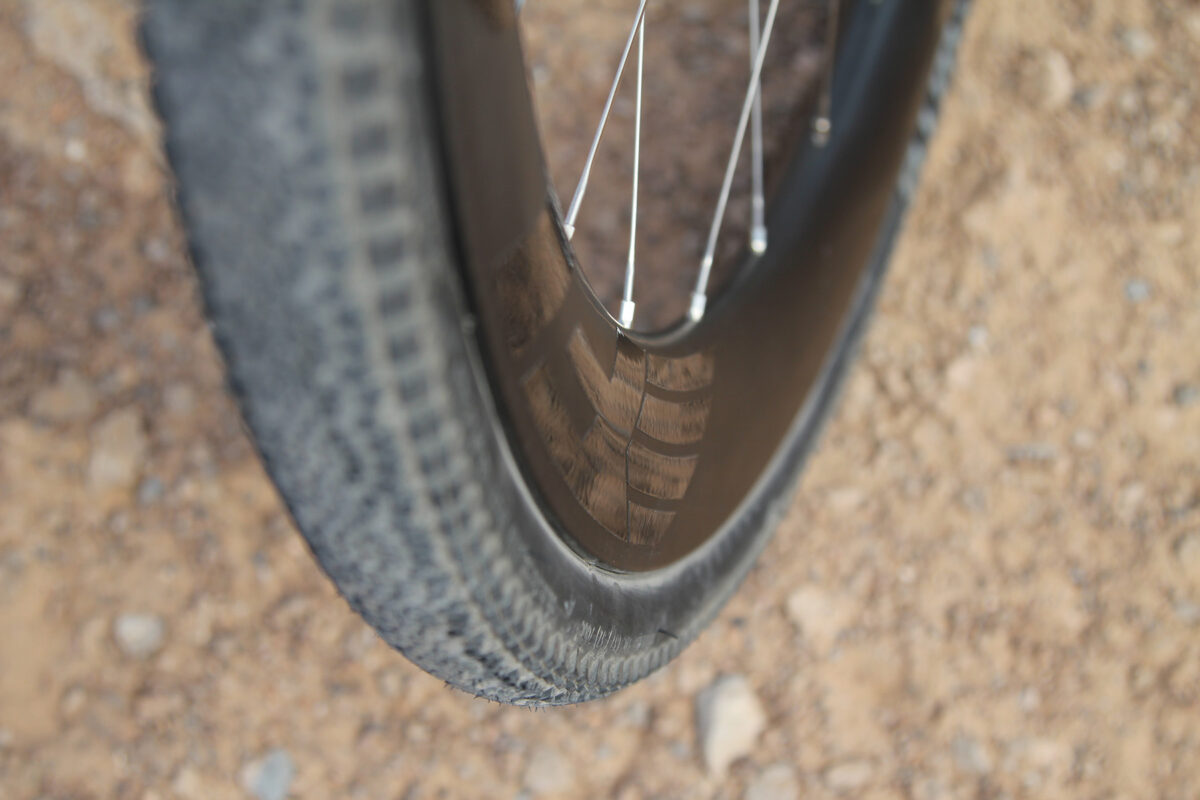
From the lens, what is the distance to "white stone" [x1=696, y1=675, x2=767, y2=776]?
3.22 ft

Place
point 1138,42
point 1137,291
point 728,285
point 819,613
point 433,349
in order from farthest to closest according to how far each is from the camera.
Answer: point 1138,42
point 1137,291
point 819,613
point 728,285
point 433,349

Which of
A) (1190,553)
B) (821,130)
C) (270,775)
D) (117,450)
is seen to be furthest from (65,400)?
(1190,553)

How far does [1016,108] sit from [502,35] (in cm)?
106

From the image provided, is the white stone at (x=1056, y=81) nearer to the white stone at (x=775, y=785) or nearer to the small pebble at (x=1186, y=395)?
the small pebble at (x=1186, y=395)

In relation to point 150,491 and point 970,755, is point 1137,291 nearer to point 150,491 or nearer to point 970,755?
point 970,755

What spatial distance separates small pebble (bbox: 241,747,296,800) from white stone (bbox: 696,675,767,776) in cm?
44

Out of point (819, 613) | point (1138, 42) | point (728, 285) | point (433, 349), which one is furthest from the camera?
point (1138, 42)

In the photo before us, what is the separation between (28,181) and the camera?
44.3 inches

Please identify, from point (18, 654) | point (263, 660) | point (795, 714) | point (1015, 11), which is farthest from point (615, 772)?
point (1015, 11)

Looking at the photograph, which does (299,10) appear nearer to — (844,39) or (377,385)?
(377,385)

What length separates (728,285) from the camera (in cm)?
95

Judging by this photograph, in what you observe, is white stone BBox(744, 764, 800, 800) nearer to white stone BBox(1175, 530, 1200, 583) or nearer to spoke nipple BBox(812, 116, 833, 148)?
white stone BBox(1175, 530, 1200, 583)

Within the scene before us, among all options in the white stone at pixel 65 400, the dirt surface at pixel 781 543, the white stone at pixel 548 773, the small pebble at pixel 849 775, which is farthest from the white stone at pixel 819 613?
the white stone at pixel 65 400

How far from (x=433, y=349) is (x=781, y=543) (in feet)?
2.49
